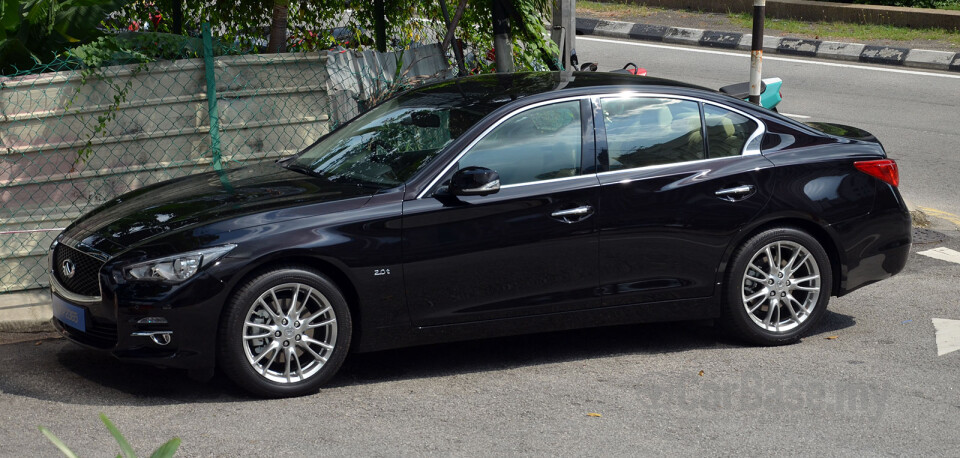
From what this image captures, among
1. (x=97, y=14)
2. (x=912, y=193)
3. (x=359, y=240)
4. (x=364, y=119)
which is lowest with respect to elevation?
(x=912, y=193)

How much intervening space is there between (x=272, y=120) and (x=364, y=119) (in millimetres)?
1757

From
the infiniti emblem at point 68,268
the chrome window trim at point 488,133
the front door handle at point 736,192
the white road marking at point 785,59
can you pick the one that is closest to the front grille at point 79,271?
the infiniti emblem at point 68,268

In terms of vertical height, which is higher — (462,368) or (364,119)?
(364,119)

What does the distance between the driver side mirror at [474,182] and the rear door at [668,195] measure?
0.64 metres

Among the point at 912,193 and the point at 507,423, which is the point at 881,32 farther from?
the point at 507,423

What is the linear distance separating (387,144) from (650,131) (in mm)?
1426

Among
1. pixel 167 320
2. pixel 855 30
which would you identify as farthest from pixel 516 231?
pixel 855 30

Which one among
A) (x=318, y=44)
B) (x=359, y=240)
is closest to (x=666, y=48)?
(x=318, y=44)

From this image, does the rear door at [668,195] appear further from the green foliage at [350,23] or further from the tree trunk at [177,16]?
the tree trunk at [177,16]

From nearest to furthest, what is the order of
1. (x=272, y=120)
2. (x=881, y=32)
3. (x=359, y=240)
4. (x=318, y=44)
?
(x=359, y=240) < (x=272, y=120) < (x=318, y=44) < (x=881, y=32)

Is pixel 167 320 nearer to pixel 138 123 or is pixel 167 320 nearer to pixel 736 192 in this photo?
pixel 138 123

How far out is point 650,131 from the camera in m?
5.82

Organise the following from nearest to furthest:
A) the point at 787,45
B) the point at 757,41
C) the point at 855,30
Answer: the point at 757,41 → the point at 787,45 → the point at 855,30

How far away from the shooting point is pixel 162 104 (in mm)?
7434
